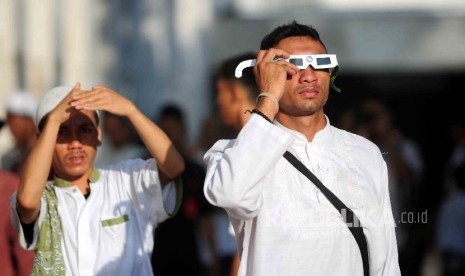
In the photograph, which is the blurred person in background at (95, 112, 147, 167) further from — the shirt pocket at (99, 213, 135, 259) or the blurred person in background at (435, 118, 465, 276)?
the shirt pocket at (99, 213, 135, 259)

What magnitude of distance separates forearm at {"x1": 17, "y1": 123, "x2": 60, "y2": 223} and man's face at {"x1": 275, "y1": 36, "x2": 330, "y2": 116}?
4.13ft

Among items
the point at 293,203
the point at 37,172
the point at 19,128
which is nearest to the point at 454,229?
the point at 19,128

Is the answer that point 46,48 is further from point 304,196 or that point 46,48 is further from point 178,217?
point 304,196

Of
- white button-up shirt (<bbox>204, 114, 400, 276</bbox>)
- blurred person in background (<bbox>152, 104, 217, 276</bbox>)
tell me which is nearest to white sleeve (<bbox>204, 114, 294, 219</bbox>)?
white button-up shirt (<bbox>204, 114, 400, 276</bbox>)

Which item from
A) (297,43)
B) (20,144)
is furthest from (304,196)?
(20,144)

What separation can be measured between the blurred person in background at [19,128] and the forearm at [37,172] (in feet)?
13.6

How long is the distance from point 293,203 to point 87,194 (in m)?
1.49

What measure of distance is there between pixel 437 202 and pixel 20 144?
5802 mm

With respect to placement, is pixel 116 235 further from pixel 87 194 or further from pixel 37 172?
pixel 37 172

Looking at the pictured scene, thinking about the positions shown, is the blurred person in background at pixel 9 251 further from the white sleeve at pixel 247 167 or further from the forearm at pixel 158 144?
the white sleeve at pixel 247 167

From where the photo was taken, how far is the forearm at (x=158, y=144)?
6.58 metres

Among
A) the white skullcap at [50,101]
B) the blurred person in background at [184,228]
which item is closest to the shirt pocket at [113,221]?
the white skullcap at [50,101]

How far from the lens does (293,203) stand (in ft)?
18.4

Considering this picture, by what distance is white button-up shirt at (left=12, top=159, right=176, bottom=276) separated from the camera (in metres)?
6.54
